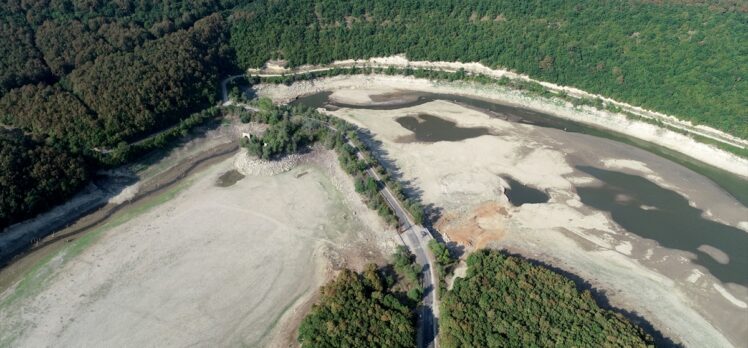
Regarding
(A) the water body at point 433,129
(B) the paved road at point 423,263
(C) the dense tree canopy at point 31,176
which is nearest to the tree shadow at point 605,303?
(B) the paved road at point 423,263

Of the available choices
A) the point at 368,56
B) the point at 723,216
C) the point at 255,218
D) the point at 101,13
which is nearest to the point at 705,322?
the point at 723,216

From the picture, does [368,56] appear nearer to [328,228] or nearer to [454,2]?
[454,2]

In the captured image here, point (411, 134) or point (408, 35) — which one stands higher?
point (408, 35)

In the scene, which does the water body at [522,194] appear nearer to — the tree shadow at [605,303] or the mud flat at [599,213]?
the mud flat at [599,213]

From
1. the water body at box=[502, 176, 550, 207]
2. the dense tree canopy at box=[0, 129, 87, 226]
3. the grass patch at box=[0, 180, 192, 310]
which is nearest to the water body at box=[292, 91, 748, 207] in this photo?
the water body at box=[502, 176, 550, 207]

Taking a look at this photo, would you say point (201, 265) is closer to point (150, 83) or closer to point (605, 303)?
point (150, 83)

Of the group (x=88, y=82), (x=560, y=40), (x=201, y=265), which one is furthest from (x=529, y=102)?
(x=88, y=82)
